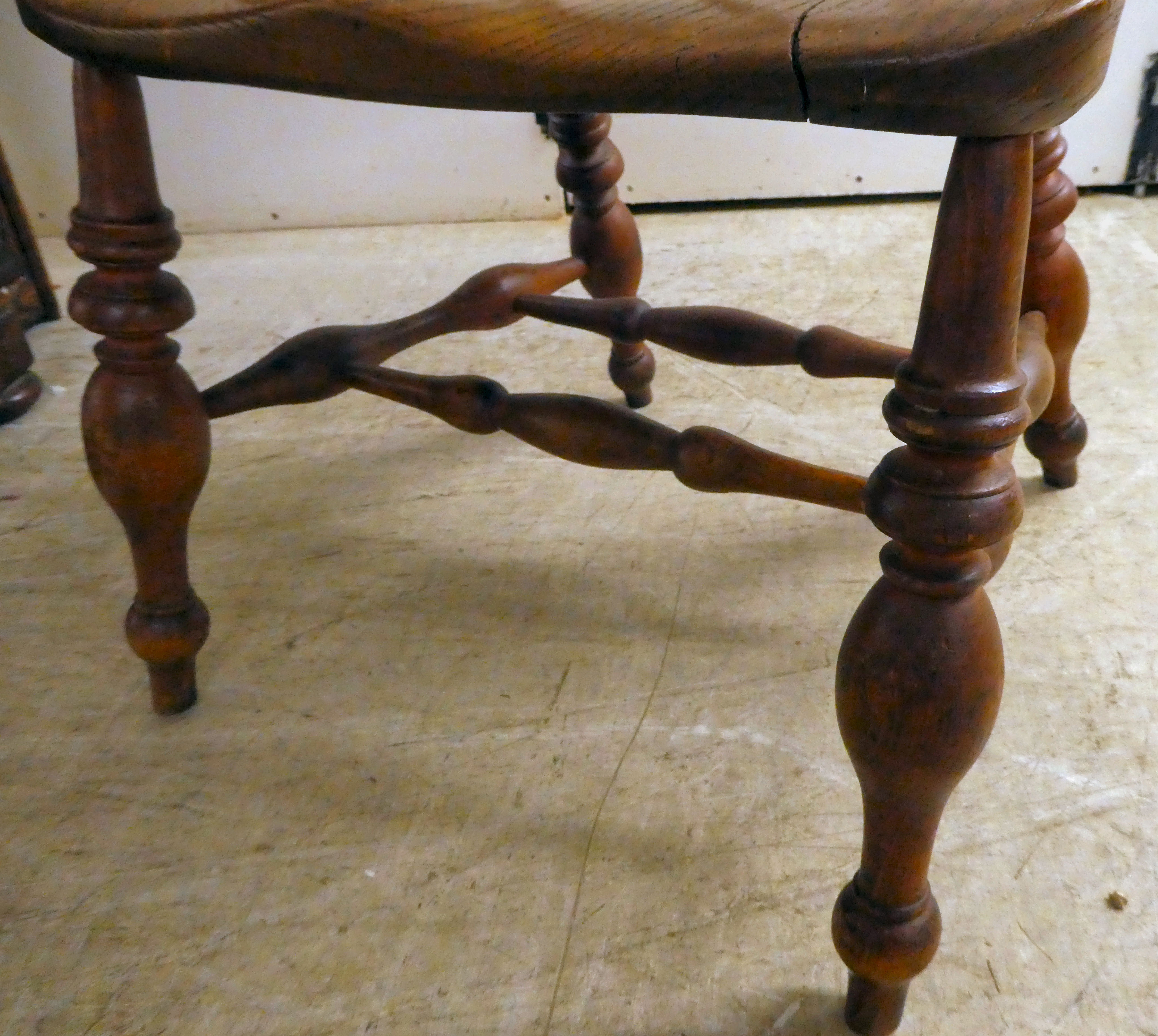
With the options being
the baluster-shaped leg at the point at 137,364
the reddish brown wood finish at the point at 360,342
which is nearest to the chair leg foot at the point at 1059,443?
the reddish brown wood finish at the point at 360,342

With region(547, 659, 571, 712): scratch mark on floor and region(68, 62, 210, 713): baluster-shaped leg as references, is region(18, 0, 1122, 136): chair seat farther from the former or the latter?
region(547, 659, 571, 712): scratch mark on floor

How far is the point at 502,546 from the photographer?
1084 millimetres

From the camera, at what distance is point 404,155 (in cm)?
195

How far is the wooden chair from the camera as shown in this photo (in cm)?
46

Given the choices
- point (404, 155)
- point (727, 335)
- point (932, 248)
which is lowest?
point (404, 155)

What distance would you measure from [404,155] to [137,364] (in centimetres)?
129

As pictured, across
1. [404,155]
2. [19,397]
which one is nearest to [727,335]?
[19,397]

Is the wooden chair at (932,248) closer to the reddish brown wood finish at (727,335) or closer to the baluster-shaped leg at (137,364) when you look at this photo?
the baluster-shaped leg at (137,364)

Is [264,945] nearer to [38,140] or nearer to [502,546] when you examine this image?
[502,546]

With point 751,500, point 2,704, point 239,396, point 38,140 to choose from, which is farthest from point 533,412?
point 38,140

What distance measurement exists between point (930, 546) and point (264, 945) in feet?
1.48

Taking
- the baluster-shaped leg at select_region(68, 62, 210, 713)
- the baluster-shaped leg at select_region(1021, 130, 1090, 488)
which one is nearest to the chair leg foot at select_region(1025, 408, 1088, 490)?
the baluster-shaped leg at select_region(1021, 130, 1090, 488)

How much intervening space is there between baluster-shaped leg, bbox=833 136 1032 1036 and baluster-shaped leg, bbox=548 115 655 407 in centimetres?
58

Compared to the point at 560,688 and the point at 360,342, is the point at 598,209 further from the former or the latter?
the point at 560,688
